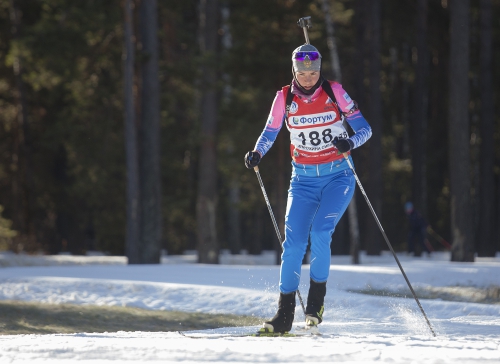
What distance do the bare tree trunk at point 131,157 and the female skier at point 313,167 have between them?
534 inches

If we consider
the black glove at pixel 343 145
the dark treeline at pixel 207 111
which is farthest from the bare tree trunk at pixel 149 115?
the black glove at pixel 343 145

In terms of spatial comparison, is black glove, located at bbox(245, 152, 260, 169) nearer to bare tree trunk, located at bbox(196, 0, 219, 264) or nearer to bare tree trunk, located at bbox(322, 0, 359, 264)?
bare tree trunk, located at bbox(196, 0, 219, 264)

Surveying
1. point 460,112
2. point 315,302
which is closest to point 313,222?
point 315,302

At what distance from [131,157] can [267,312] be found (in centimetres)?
1113

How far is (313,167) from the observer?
280 inches

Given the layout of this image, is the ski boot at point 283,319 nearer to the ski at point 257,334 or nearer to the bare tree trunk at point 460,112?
the ski at point 257,334

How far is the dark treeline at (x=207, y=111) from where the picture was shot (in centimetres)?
2064

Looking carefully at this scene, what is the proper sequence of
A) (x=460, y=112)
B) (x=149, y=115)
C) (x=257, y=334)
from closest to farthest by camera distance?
(x=257, y=334) → (x=460, y=112) → (x=149, y=115)

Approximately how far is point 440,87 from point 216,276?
991 inches

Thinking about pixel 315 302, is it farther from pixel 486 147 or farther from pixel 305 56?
pixel 486 147

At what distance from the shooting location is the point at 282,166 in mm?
23359

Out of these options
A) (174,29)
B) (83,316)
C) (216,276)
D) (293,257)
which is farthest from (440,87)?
(293,257)

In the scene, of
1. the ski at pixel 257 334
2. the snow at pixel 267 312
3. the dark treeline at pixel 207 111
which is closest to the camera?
the snow at pixel 267 312

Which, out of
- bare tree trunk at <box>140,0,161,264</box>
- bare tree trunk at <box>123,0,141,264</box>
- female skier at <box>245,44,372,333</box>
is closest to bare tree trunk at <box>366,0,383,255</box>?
bare tree trunk at <box>140,0,161,264</box>
